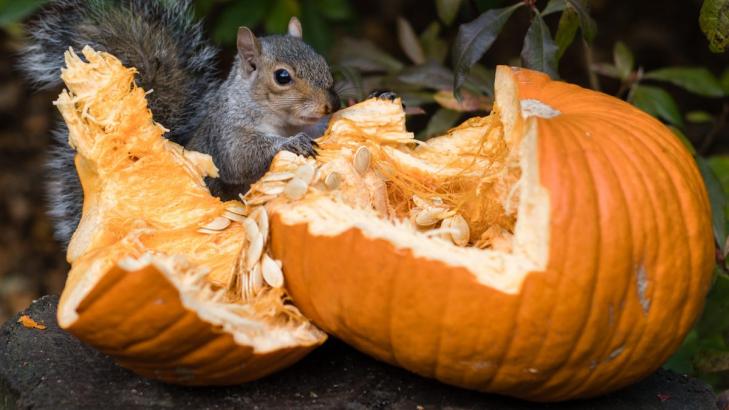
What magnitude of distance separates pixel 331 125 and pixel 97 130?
46 centimetres

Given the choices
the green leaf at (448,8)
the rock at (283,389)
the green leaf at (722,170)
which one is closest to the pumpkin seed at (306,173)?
the rock at (283,389)

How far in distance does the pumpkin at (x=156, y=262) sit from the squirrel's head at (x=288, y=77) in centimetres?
47

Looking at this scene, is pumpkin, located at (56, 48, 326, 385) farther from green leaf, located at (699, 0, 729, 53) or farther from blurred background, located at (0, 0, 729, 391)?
green leaf, located at (699, 0, 729, 53)

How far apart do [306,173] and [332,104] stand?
65 centimetres

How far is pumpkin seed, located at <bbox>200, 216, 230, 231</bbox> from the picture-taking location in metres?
1.84

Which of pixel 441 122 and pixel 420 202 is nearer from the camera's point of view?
pixel 420 202

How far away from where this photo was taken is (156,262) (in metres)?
1.51

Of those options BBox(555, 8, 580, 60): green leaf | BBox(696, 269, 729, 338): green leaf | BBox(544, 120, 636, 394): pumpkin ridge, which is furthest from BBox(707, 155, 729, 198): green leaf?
BBox(544, 120, 636, 394): pumpkin ridge

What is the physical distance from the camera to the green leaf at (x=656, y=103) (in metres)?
2.43

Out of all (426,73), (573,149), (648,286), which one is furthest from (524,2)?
(648,286)

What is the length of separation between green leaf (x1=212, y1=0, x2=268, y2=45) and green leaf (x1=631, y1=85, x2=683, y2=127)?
3.67ft

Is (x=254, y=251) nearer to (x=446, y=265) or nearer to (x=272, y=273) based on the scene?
(x=272, y=273)

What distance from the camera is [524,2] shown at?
2.23m

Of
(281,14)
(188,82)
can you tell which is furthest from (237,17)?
(188,82)
